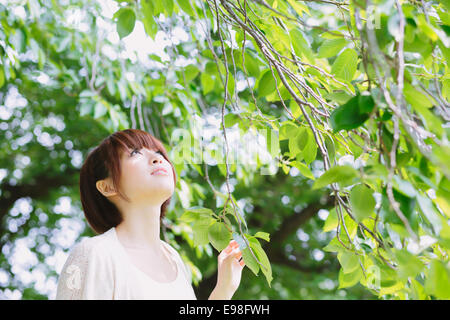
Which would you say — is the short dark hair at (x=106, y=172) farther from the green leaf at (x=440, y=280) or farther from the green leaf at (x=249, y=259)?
the green leaf at (x=440, y=280)

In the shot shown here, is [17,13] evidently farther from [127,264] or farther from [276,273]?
[276,273]

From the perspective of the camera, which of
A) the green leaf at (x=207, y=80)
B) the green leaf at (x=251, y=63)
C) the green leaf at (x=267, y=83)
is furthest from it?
the green leaf at (x=207, y=80)

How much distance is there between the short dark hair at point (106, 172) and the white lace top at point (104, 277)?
0.17 metres

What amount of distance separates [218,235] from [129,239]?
29 centimetres

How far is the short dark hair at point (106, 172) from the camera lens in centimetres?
134

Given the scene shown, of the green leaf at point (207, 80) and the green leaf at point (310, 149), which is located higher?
the green leaf at point (207, 80)

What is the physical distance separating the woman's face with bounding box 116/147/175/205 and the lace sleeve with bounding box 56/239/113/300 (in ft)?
0.69

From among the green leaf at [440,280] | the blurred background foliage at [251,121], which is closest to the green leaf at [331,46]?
the blurred background foliage at [251,121]

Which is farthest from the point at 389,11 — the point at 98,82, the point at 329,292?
the point at 329,292

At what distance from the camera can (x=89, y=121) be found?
4.66 metres

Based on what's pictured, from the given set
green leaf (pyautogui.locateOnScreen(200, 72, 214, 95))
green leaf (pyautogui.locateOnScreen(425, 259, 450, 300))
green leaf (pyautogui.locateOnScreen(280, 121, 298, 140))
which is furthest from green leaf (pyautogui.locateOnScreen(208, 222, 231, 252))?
green leaf (pyautogui.locateOnScreen(200, 72, 214, 95))

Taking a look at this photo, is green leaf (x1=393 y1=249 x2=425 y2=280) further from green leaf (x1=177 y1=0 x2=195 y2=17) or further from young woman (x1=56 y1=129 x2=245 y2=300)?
green leaf (x1=177 y1=0 x2=195 y2=17)

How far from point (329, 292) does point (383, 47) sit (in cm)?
466

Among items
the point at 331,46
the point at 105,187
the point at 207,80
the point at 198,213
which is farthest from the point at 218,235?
the point at 207,80
